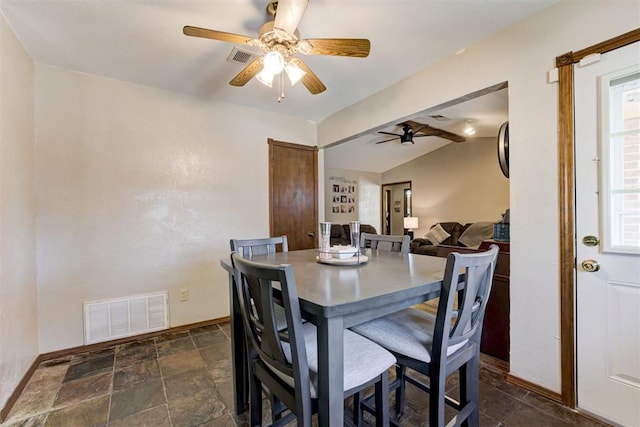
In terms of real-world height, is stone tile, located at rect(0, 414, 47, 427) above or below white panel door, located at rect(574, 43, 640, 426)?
below

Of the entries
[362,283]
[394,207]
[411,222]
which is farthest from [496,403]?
[394,207]

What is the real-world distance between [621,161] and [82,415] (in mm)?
3313

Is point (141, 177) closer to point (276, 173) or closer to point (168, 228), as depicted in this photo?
point (168, 228)

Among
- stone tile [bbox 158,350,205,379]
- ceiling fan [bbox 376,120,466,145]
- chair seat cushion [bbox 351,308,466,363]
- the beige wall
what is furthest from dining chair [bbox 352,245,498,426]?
the beige wall

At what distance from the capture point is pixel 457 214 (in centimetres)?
628

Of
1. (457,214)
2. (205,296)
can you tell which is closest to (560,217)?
(205,296)

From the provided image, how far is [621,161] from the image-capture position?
58.9 inches

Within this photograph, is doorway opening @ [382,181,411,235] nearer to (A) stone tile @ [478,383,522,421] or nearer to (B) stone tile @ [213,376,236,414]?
(A) stone tile @ [478,383,522,421]

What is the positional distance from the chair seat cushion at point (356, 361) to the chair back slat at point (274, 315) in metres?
0.05

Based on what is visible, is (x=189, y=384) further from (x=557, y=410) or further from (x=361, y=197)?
(x=361, y=197)

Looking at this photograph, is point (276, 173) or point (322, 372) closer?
point (322, 372)

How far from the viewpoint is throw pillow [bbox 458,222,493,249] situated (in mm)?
5137

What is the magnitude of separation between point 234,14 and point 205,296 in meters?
2.58

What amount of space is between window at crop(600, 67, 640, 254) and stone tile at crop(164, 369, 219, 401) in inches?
97.7
